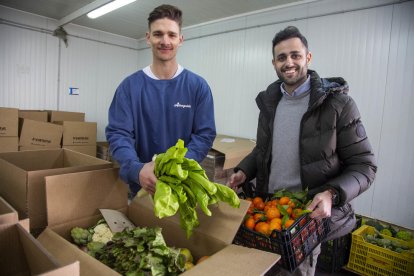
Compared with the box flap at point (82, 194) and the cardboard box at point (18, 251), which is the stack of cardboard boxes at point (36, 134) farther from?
the cardboard box at point (18, 251)

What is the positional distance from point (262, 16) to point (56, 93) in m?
3.97

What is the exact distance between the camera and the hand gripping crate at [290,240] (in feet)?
3.50

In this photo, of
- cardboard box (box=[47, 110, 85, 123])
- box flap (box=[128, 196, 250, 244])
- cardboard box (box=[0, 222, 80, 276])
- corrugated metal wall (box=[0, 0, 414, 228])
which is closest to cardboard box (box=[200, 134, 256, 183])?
corrugated metal wall (box=[0, 0, 414, 228])

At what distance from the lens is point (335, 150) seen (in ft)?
4.92

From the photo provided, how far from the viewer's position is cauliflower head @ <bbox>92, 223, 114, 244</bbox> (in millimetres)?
1249

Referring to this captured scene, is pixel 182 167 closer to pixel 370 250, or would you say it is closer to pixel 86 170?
pixel 86 170

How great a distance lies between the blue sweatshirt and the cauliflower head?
337 millimetres

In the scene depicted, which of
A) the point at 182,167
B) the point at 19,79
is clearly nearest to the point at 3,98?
the point at 19,79

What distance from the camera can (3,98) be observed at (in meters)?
4.89

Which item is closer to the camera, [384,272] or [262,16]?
[384,272]

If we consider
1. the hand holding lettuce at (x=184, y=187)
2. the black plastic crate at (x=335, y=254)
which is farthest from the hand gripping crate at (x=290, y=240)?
the black plastic crate at (x=335, y=254)

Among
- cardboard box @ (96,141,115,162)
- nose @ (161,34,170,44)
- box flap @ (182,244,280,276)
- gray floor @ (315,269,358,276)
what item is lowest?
gray floor @ (315,269,358,276)

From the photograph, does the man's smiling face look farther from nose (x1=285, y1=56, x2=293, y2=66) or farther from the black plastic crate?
the black plastic crate

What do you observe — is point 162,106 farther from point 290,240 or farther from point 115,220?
point 290,240
